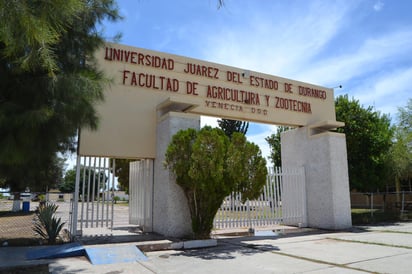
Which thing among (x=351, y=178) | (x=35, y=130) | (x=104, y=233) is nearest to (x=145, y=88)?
(x=104, y=233)

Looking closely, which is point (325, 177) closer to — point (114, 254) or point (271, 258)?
point (271, 258)

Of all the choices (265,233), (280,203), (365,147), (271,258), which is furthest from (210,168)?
(365,147)

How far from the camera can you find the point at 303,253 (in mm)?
8016

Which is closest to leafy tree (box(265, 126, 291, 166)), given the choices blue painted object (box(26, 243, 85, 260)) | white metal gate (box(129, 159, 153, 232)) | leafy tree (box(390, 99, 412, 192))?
leafy tree (box(390, 99, 412, 192))

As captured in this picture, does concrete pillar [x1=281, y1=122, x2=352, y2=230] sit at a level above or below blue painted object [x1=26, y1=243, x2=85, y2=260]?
above

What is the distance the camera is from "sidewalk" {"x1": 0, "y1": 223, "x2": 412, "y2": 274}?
6.48 meters

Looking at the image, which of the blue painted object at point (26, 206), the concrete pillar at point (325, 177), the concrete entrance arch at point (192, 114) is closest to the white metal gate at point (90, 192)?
the concrete entrance arch at point (192, 114)

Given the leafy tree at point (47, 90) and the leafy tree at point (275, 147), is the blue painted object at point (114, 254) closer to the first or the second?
the leafy tree at point (47, 90)

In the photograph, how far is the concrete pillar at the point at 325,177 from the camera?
508 inches

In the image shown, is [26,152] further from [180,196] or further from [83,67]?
[180,196]

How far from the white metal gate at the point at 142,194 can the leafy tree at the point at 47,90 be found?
3881 millimetres

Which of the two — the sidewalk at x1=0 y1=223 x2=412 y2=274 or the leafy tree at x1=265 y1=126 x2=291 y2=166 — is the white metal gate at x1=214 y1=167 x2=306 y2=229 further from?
the leafy tree at x1=265 y1=126 x2=291 y2=166

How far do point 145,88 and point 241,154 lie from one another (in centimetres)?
431

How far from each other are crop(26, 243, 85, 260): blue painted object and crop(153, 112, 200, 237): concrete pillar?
263cm
